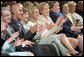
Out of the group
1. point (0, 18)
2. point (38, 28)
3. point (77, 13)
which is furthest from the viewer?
point (77, 13)

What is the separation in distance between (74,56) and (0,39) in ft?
3.07

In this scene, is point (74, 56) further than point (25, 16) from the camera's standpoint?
No

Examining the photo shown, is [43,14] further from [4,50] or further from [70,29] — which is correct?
[4,50]

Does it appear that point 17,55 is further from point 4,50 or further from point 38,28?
point 38,28

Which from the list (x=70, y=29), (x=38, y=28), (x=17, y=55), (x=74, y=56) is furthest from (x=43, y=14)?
(x=17, y=55)

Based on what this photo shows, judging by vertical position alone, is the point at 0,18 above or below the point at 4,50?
above

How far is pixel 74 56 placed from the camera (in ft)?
10.9

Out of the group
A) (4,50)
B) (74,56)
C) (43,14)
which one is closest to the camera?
(4,50)

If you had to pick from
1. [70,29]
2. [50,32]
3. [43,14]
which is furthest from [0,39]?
[70,29]

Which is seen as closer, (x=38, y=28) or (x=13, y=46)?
(x=13, y=46)

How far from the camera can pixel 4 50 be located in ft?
9.54

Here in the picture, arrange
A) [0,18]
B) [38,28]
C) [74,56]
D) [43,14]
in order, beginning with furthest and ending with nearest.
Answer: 1. [43,14]
2. [38,28]
3. [74,56]
4. [0,18]

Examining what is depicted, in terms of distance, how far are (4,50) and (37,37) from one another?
65 cm

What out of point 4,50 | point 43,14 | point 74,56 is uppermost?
point 43,14
